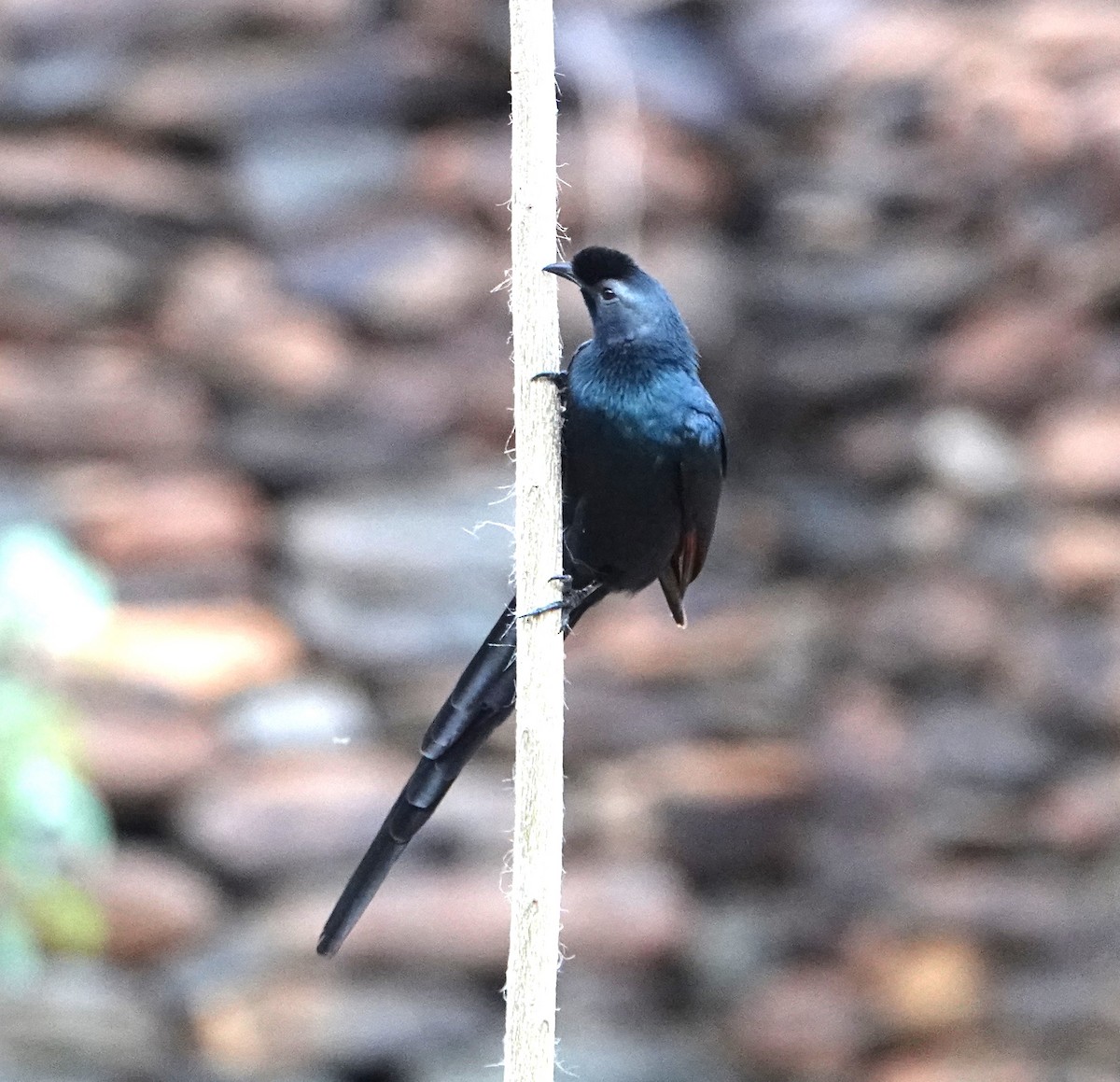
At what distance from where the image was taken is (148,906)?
385cm

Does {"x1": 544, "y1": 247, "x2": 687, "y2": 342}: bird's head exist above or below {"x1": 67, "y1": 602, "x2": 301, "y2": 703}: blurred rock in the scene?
below

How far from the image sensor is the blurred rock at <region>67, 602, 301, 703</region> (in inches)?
156

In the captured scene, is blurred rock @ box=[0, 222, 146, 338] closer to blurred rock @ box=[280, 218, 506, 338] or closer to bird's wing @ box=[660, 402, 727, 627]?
blurred rock @ box=[280, 218, 506, 338]

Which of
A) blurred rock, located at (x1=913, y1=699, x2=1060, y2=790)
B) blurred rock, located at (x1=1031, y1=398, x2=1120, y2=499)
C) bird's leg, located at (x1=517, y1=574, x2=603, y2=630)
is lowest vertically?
bird's leg, located at (x1=517, y1=574, x2=603, y2=630)

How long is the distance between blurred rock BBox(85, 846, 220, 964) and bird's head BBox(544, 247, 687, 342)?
2.19 m

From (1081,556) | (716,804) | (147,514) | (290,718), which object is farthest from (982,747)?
(147,514)

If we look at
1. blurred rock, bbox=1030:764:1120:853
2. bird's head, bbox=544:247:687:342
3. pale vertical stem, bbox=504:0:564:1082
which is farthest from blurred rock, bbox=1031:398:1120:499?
pale vertical stem, bbox=504:0:564:1082

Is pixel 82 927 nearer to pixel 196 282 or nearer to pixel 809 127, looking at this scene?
pixel 196 282

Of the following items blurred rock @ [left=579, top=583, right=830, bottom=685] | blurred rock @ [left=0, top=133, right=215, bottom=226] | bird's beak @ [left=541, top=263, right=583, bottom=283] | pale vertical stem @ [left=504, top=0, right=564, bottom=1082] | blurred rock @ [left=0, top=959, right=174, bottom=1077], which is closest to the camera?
pale vertical stem @ [left=504, top=0, right=564, bottom=1082]

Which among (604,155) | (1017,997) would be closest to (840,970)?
(1017,997)

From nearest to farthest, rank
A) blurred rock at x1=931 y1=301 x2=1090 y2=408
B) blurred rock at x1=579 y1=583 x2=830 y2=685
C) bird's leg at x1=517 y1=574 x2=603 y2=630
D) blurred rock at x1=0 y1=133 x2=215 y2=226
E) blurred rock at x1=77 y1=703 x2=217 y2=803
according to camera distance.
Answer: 1. bird's leg at x1=517 y1=574 x2=603 y2=630
2. blurred rock at x1=77 y1=703 x2=217 y2=803
3. blurred rock at x1=0 y1=133 x2=215 y2=226
4. blurred rock at x1=931 y1=301 x2=1090 y2=408
5. blurred rock at x1=579 y1=583 x2=830 y2=685

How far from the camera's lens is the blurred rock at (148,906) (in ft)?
12.6

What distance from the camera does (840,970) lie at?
167 inches

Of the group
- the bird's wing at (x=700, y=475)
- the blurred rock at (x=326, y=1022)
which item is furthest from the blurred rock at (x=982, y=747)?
the bird's wing at (x=700, y=475)
